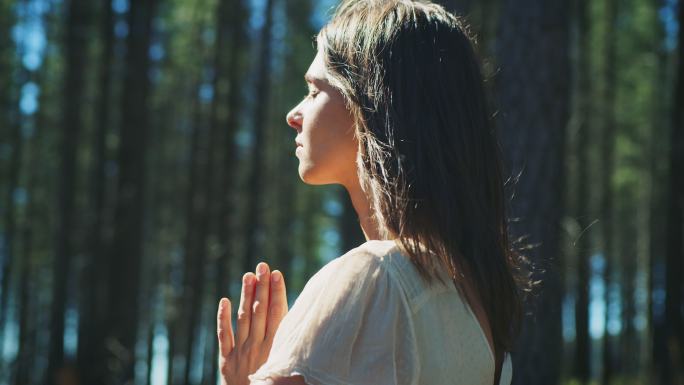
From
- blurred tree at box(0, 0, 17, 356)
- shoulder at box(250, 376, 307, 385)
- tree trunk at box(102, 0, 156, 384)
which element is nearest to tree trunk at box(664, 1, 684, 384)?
tree trunk at box(102, 0, 156, 384)

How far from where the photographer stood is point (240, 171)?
31.2 meters

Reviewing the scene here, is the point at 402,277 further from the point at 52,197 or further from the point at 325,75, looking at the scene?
the point at 52,197

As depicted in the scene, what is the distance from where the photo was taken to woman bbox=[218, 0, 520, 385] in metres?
1.81

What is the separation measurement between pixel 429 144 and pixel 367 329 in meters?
0.44

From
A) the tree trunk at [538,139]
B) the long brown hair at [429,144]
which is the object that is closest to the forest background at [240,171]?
the tree trunk at [538,139]

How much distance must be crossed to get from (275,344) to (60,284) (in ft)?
53.1

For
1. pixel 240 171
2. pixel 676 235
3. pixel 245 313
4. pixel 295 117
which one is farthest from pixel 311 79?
pixel 240 171

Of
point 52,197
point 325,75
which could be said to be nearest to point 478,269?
point 325,75

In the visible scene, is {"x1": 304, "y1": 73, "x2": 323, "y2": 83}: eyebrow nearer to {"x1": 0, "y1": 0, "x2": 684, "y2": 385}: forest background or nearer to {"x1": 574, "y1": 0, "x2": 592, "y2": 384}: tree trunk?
{"x1": 0, "y1": 0, "x2": 684, "y2": 385}: forest background

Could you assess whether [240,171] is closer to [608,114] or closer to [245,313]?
[608,114]

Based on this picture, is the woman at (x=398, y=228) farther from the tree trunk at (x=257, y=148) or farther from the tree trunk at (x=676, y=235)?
the tree trunk at (x=257, y=148)

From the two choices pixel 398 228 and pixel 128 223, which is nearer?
pixel 398 228

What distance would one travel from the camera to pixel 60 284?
17156 mm

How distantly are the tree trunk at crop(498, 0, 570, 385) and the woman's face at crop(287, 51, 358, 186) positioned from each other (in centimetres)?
370
